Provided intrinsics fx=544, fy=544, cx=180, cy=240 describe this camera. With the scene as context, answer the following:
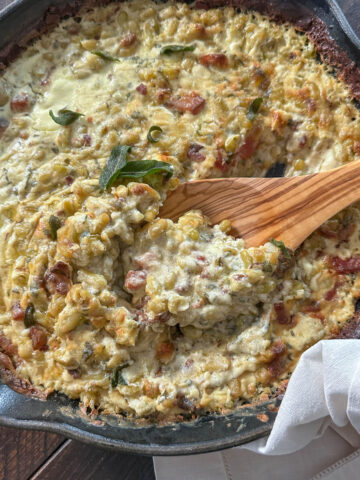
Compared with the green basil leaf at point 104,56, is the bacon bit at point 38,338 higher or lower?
lower

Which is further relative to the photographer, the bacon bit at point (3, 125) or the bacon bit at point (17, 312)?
the bacon bit at point (3, 125)

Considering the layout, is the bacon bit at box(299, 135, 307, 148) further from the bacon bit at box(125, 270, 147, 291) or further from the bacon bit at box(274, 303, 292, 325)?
the bacon bit at box(125, 270, 147, 291)

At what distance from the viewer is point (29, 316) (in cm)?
274

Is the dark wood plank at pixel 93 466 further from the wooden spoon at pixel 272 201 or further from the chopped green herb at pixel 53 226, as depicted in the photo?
the wooden spoon at pixel 272 201

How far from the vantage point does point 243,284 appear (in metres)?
2.70

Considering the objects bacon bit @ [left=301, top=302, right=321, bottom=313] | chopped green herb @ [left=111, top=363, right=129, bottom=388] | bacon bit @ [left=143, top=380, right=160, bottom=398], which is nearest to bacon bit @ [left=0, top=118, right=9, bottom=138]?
chopped green herb @ [left=111, top=363, right=129, bottom=388]

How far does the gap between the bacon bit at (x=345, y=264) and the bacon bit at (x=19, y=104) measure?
1981mm

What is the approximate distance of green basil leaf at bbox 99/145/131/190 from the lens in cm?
290

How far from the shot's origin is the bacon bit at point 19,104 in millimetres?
3234

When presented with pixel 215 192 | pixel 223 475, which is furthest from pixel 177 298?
pixel 223 475

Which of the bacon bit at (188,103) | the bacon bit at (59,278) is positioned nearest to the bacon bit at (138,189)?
the bacon bit at (59,278)

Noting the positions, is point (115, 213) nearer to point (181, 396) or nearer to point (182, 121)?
point (182, 121)

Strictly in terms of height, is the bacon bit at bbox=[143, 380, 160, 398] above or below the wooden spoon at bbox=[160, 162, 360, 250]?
below

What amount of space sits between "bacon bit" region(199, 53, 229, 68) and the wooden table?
7.69ft
